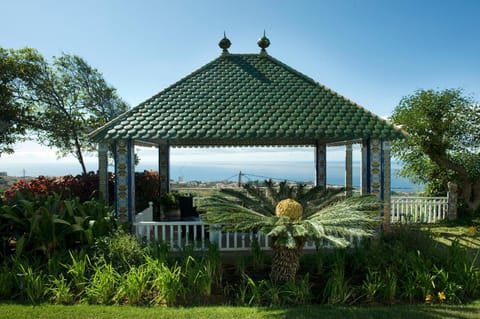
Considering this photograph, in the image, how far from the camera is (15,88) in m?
13.2

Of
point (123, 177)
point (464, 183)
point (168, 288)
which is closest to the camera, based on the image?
point (168, 288)

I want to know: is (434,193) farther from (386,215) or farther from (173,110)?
(173,110)

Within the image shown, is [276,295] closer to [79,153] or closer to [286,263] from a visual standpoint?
[286,263]

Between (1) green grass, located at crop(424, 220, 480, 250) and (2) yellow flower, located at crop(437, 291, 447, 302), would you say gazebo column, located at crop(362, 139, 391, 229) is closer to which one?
(1) green grass, located at crop(424, 220, 480, 250)

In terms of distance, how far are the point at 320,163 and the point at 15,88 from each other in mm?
13724

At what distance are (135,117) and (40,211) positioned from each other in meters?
2.60

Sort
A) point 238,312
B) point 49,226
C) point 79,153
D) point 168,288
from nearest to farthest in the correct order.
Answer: point 238,312
point 168,288
point 49,226
point 79,153

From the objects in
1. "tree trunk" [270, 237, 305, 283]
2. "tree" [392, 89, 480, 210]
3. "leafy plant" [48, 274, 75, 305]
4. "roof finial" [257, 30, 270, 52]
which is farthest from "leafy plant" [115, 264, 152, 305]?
"tree" [392, 89, 480, 210]

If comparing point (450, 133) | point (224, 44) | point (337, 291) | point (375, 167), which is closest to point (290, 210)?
point (337, 291)

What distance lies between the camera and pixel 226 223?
14.7 feet

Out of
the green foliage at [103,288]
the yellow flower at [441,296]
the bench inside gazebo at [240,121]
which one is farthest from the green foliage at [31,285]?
the yellow flower at [441,296]

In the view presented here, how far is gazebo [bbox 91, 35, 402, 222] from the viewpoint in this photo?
244 inches

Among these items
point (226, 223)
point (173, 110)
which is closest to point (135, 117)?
point (173, 110)

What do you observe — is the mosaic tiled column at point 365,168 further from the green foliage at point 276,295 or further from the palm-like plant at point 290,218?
the green foliage at point 276,295
